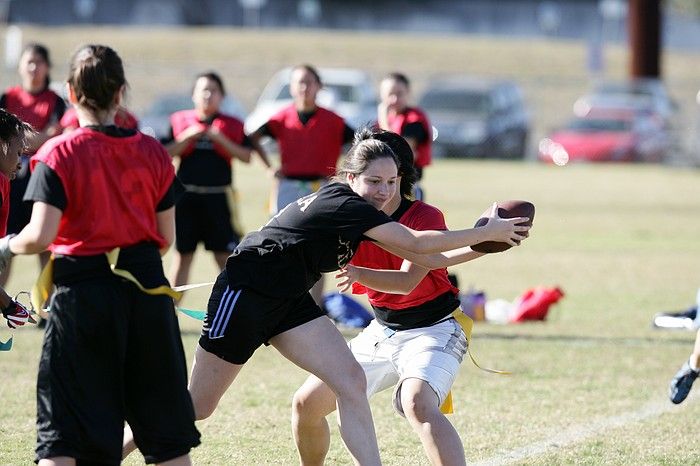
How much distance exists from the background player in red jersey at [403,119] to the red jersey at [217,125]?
1181mm

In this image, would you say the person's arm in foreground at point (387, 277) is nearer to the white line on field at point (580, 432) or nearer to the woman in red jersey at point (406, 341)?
the woman in red jersey at point (406, 341)

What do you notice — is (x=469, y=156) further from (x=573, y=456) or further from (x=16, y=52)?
(x=573, y=456)

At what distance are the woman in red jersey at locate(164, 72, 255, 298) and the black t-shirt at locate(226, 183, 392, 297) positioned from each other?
4.93 m

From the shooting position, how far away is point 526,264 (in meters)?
13.8

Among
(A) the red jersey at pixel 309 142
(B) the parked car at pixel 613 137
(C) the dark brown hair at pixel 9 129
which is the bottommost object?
(B) the parked car at pixel 613 137

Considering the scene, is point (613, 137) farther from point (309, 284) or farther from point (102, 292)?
point (102, 292)

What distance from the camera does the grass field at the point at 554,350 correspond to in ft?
19.9

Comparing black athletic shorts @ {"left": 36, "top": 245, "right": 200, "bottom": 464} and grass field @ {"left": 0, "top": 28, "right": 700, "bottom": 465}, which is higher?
black athletic shorts @ {"left": 36, "top": 245, "right": 200, "bottom": 464}

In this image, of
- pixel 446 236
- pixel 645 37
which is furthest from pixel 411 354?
pixel 645 37

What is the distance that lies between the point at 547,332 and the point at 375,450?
5.12 metres

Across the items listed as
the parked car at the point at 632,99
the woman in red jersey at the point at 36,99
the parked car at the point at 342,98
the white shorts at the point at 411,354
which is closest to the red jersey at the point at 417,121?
the woman in red jersey at the point at 36,99

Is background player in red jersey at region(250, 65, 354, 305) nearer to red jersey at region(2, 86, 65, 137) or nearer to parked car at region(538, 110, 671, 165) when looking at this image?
red jersey at region(2, 86, 65, 137)

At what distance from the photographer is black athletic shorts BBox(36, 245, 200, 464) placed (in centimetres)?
407

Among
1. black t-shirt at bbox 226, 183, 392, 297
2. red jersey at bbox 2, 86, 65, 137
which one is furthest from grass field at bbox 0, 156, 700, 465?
red jersey at bbox 2, 86, 65, 137
